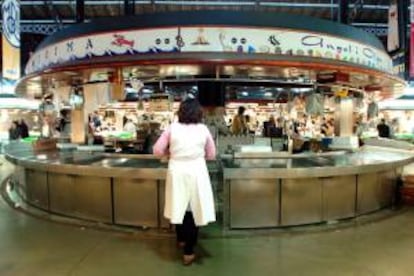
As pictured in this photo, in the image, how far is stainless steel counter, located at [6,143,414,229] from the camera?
535 centimetres

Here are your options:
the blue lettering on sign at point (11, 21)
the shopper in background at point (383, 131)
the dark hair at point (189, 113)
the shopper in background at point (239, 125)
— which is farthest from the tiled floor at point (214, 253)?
the shopper in background at point (383, 131)

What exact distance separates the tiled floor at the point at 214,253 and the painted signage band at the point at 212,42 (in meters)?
2.88

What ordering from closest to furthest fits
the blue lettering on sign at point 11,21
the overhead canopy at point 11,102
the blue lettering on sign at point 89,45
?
the blue lettering on sign at point 89,45 → the blue lettering on sign at point 11,21 → the overhead canopy at point 11,102

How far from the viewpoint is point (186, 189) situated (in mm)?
4133

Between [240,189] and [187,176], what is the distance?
1367mm

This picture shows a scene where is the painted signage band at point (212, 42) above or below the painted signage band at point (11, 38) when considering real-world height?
below

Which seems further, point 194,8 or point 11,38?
point 194,8

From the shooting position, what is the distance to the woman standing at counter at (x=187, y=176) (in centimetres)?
412

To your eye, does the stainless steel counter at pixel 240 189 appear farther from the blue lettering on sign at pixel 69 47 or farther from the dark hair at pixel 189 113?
the blue lettering on sign at pixel 69 47

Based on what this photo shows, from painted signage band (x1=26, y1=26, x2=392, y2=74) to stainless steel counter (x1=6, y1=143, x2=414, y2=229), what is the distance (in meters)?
1.73

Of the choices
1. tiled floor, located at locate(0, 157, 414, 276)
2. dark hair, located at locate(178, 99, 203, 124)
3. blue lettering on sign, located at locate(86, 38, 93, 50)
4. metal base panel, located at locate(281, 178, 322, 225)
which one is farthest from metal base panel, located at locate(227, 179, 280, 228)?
blue lettering on sign, located at locate(86, 38, 93, 50)

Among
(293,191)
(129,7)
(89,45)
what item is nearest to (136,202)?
(293,191)

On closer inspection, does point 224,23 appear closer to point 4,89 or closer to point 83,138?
point 83,138

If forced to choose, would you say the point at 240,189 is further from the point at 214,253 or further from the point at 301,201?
the point at 214,253
